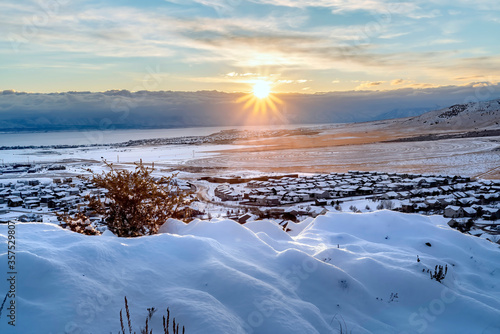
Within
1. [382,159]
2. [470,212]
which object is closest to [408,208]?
[470,212]

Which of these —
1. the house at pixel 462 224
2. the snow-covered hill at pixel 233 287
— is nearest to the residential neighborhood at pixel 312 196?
the house at pixel 462 224

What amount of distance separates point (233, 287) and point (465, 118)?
9031 cm

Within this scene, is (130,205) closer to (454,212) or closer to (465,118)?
(454,212)

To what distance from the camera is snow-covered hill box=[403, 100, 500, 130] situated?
242 ft

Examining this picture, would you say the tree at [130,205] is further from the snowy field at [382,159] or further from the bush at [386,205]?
the snowy field at [382,159]

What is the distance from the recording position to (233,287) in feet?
12.3

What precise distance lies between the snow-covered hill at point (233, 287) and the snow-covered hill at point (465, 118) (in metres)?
77.5

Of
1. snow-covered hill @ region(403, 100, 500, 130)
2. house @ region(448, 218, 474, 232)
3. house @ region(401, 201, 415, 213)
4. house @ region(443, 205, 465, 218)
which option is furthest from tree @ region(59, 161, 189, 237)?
snow-covered hill @ region(403, 100, 500, 130)

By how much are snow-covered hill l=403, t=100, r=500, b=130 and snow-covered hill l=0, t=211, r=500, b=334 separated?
7753cm

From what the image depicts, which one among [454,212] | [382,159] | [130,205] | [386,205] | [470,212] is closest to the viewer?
[130,205]

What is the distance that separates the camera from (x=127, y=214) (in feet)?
23.1

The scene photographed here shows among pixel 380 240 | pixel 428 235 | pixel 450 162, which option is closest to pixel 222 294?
pixel 380 240

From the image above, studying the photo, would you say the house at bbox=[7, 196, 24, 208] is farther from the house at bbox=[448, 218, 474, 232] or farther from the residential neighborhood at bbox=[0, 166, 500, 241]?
the house at bbox=[448, 218, 474, 232]

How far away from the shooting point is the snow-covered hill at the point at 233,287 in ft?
10.6
